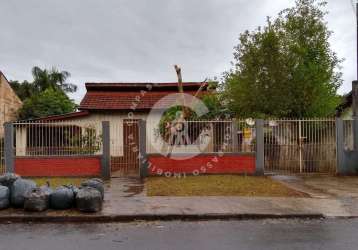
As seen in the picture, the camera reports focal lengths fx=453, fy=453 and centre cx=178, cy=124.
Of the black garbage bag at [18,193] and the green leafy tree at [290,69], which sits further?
the green leafy tree at [290,69]

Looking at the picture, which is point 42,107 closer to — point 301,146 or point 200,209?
point 301,146

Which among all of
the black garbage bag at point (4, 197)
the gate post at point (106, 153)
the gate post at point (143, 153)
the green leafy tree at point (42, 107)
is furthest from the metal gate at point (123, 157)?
the green leafy tree at point (42, 107)

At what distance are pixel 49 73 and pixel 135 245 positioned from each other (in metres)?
42.3

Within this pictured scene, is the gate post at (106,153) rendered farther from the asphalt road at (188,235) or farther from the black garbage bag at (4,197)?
the asphalt road at (188,235)

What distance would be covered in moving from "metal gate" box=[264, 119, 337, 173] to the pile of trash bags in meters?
8.97

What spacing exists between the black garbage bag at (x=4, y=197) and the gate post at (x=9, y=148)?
673 centimetres

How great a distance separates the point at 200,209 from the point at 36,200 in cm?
338

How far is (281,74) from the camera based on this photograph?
18312 millimetres

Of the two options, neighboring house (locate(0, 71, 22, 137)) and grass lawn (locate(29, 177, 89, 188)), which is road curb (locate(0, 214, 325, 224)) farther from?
neighboring house (locate(0, 71, 22, 137))

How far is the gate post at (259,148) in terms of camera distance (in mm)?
16312

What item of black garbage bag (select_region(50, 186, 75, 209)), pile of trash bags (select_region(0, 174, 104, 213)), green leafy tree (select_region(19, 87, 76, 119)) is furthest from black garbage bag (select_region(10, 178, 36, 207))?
green leafy tree (select_region(19, 87, 76, 119))

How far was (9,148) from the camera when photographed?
15766mm

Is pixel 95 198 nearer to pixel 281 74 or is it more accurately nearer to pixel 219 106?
pixel 281 74

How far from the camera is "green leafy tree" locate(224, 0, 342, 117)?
1842cm
